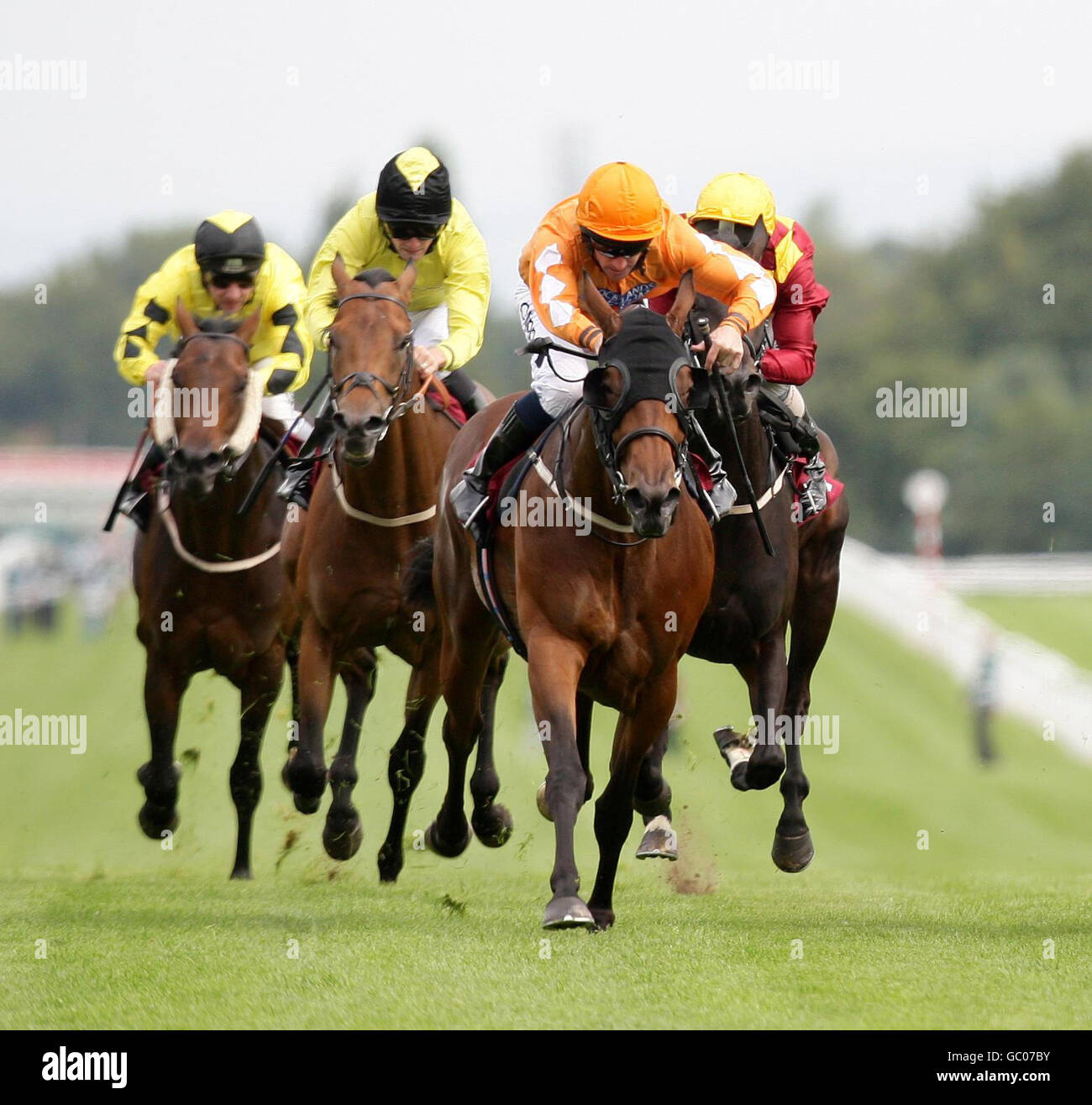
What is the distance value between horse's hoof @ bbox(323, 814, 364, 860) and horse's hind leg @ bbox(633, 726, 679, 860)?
3.79 feet

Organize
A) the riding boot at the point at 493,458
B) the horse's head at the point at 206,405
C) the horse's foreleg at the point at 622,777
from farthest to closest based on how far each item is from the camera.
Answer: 1. the horse's head at the point at 206,405
2. the riding boot at the point at 493,458
3. the horse's foreleg at the point at 622,777

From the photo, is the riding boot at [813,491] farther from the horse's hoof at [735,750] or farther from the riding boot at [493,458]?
the riding boot at [493,458]

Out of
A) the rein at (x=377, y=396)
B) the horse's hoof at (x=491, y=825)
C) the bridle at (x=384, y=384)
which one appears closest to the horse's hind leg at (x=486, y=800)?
the horse's hoof at (x=491, y=825)

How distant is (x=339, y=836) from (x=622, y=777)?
1.97 m

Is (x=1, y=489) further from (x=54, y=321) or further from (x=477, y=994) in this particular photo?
(x=477, y=994)

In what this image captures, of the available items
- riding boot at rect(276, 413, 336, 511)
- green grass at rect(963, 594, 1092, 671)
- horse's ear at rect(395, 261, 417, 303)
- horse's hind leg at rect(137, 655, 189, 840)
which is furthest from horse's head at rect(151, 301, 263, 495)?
green grass at rect(963, 594, 1092, 671)

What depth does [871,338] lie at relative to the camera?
7031cm

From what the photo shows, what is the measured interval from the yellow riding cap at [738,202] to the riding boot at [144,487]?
8.74 ft

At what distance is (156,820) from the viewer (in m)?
9.10

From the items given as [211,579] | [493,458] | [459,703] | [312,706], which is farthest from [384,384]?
[211,579]

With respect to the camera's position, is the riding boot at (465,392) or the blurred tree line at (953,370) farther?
the blurred tree line at (953,370)

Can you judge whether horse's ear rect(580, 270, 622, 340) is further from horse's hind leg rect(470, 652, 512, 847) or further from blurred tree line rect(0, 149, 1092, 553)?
blurred tree line rect(0, 149, 1092, 553)

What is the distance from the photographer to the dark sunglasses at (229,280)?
9.11m

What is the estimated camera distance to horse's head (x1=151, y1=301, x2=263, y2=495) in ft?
26.7
